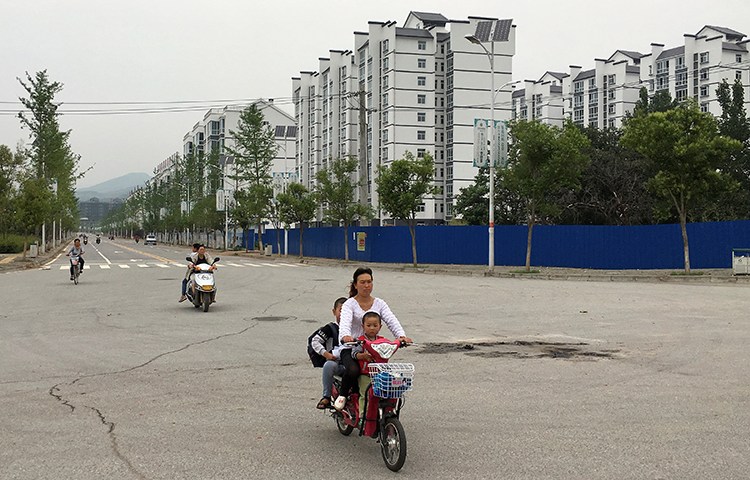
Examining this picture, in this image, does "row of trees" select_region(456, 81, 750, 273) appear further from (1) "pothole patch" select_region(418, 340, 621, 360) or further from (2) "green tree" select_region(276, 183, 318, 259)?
(1) "pothole patch" select_region(418, 340, 621, 360)

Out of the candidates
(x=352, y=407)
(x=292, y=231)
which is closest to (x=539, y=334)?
(x=352, y=407)

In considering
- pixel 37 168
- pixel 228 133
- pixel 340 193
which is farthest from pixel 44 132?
pixel 228 133

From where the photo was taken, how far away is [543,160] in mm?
31359

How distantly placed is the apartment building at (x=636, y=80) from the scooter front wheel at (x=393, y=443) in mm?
74376

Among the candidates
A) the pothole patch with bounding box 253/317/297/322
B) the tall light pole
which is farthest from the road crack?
the tall light pole

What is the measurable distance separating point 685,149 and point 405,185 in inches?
614

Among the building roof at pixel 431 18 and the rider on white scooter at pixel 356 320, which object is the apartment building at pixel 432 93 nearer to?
the building roof at pixel 431 18

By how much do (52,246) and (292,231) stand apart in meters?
25.3

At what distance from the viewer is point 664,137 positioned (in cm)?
2691

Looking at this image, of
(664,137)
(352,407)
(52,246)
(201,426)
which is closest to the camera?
(352,407)

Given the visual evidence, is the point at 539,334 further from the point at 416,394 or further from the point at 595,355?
the point at 416,394

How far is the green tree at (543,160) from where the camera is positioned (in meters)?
30.7

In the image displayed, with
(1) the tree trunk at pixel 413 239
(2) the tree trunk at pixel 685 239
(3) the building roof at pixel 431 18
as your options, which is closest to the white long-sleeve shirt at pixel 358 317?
(2) the tree trunk at pixel 685 239

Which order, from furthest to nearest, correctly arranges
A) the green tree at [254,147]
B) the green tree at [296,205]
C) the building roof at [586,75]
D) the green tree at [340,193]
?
1. the building roof at [586,75]
2. the green tree at [254,147]
3. the green tree at [296,205]
4. the green tree at [340,193]
